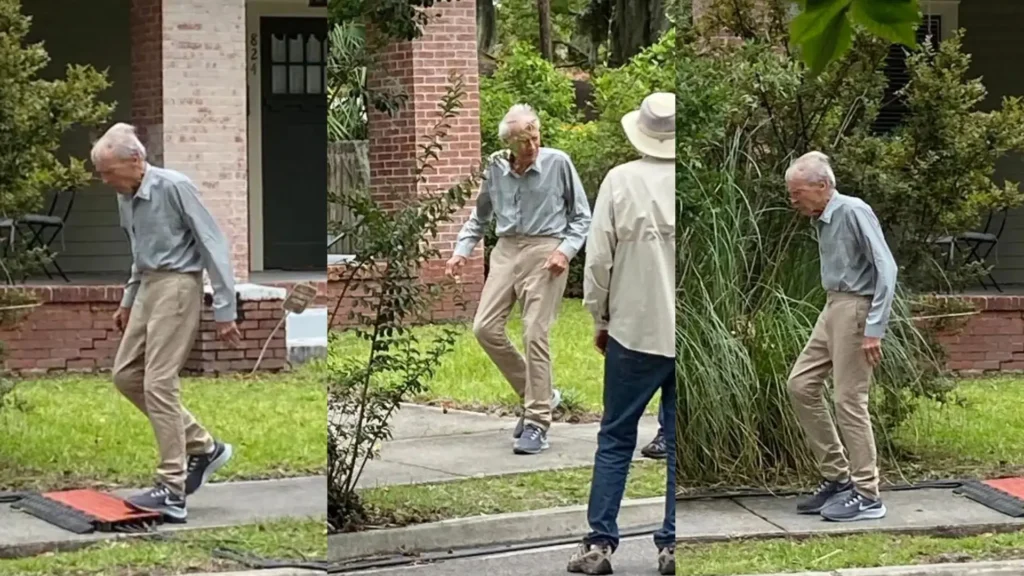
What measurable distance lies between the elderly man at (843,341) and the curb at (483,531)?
138cm

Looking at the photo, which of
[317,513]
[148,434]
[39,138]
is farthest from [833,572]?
[39,138]

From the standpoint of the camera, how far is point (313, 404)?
22.5ft

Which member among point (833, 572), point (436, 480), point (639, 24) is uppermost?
point (639, 24)

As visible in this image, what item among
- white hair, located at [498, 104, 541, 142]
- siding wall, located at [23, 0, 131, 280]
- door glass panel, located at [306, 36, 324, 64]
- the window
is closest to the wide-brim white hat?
white hair, located at [498, 104, 541, 142]

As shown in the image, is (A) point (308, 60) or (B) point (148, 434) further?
(A) point (308, 60)

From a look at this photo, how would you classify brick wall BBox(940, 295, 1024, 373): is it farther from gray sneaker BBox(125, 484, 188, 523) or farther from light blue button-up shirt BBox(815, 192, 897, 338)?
gray sneaker BBox(125, 484, 188, 523)

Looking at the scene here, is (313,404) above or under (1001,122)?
under

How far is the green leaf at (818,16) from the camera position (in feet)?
7.75

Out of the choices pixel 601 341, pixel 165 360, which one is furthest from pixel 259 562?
pixel 601 341

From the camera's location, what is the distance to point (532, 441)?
20.9 feet

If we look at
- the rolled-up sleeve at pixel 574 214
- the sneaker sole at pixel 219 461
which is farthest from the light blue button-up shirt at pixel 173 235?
the rolled-up sleeve at pixel 574 214

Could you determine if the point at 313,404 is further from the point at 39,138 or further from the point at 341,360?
the point at 39,138

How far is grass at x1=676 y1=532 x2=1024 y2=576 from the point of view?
7102mm

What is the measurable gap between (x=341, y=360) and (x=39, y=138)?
1.75 metres
